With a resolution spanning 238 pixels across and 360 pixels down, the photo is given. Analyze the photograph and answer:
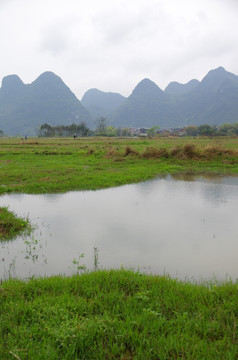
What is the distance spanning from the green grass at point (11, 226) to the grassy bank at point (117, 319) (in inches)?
→ 93.3

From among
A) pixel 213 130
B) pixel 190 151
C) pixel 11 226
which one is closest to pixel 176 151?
pixel 190 151

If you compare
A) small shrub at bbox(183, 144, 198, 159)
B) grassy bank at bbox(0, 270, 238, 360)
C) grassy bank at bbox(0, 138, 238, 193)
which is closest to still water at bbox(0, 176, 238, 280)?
grassy bank at bbox(0, 270, 238, 360)

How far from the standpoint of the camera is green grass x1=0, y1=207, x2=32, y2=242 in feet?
19.1

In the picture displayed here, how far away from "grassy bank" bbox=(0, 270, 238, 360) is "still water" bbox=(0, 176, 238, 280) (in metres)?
0.85

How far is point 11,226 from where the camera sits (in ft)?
20.2

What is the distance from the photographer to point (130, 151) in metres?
20.9

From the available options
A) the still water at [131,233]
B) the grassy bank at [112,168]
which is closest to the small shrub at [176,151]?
the grassy bank at [112,168]

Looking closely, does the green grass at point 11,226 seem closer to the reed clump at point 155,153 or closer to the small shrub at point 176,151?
the reed clump at point 155,153

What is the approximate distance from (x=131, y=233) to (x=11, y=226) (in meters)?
3.02

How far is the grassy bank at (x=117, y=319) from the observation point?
2365mm

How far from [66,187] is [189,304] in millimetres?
8206

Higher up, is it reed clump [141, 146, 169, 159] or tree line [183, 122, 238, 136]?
tree line [183, 122, 238, 136]

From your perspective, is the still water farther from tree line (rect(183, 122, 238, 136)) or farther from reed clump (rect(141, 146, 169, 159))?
tree line (rect(183, 122, 238, 136))

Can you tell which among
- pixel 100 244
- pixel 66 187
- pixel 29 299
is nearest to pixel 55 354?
pixel 29 299
